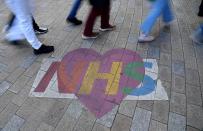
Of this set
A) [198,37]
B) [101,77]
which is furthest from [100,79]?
[198,37]

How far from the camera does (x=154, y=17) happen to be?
11.3 feet

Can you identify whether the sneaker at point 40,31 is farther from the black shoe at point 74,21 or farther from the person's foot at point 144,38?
the person's foot at point 144,38

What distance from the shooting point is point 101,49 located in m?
3.58

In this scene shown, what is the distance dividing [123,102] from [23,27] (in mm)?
1980

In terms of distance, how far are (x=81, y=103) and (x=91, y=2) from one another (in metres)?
1.68

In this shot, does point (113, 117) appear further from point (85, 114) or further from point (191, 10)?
point (191, 10)

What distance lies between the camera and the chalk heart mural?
2.70m

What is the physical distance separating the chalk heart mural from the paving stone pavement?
0.33 ft

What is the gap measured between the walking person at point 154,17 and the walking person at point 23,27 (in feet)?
5.40

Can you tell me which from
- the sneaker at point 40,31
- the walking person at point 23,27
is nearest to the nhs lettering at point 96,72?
the walking person at point 23,27

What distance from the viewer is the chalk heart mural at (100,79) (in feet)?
8.87

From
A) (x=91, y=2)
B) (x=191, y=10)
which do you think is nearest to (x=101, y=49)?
(x=91, y=2)

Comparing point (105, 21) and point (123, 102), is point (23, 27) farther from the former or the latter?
point (123, 102)

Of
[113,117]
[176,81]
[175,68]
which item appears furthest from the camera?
[175,68]
